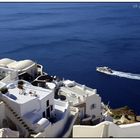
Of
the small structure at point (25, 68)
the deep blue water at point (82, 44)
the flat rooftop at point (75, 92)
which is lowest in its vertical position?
the deep blue water at point (82, 44)

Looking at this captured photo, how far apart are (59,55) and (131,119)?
46.3 m

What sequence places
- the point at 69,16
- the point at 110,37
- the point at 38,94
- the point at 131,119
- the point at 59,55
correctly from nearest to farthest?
1. the point at 38,94
2. the point at 131,119
3. the point at 59,55
4. the point at 110,37
5. the point at 69,16

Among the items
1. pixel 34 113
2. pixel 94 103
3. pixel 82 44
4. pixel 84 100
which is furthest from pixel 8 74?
pixel 82 44

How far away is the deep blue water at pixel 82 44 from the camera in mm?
71562

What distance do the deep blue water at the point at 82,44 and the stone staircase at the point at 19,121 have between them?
32796mm

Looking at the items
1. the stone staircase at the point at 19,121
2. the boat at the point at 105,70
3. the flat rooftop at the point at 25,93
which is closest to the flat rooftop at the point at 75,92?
the flat rooftop at the point at 25,93

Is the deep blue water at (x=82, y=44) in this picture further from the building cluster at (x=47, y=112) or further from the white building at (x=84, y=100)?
the building cluster at (x=47, y=112)

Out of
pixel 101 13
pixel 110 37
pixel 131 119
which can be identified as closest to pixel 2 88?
pixel 131 119

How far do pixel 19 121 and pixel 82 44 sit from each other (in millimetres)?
75414

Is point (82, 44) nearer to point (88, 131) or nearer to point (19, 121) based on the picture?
point (19, 121)

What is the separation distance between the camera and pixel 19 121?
2755 cm

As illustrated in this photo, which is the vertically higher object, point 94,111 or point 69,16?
point 94,111

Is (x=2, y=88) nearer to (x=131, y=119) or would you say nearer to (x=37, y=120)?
(x=37, y=120)

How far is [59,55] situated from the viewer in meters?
90.8
